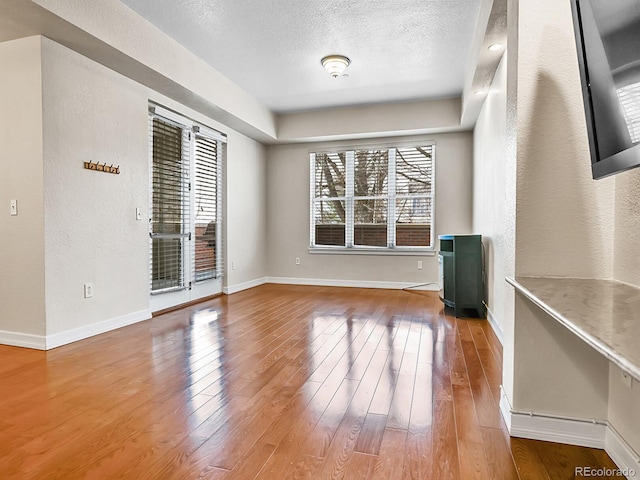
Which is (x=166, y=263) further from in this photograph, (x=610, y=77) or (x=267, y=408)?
(x=610, y=77)

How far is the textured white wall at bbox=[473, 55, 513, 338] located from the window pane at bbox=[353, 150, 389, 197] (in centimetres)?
155

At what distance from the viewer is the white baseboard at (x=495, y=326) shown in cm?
313

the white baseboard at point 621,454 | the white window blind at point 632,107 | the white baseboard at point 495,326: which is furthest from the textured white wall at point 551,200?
the white baseboard at point 495,326

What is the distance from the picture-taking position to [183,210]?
14.9 feet

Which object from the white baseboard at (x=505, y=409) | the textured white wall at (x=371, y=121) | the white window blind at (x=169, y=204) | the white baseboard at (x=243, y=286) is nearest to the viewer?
the white baseboard at (x=505, y=409)

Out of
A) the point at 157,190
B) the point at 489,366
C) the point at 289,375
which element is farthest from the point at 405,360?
the point at 157,190

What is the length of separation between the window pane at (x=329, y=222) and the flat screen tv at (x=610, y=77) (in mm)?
4907

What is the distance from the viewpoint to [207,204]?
16.6 feet

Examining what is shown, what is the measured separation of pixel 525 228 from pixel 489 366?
1241 mm

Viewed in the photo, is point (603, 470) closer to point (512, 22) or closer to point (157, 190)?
point (512, 22)

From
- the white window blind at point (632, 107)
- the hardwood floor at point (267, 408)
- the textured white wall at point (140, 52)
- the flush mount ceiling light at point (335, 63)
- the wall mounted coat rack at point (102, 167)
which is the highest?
the flush mount ceiling light at point (335, 63)

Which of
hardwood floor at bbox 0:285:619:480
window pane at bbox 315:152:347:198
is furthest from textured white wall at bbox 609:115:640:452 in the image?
window pane at bbox 315:152:347:198

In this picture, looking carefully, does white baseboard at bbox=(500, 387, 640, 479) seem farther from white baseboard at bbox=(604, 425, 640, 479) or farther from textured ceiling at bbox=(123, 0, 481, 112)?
textured ceiling at bbox=(123, 0, 481, 112)

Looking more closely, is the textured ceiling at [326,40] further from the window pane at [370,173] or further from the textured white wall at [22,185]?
the window pane at [370,173]
